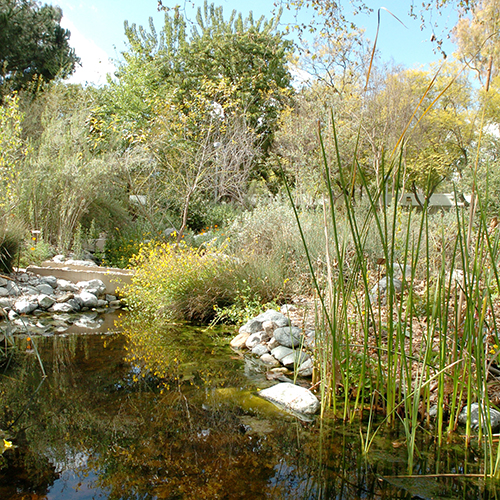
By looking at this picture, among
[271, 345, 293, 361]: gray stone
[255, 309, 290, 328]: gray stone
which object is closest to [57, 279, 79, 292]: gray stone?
[255, 309, 290, 328]: gray stone

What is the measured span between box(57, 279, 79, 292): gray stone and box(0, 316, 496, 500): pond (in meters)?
3.29

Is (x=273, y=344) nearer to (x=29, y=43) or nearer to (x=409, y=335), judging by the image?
(x=409, y=335)

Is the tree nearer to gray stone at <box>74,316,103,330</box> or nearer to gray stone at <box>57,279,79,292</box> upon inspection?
gray stone at <box>57,279,79,292</box>

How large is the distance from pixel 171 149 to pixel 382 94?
8030 mm

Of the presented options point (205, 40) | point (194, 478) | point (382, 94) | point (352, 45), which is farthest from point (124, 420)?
point (205, 40)

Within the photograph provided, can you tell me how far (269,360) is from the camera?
388 cm

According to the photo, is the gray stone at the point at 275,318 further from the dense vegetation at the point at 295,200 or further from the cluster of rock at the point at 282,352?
the dense vegetation at the point at 295,200

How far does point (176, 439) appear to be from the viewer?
2273 millimetres

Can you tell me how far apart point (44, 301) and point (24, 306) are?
1.16ft

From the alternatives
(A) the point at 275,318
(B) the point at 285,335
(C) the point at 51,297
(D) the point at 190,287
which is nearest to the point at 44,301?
(C) the point at 51,297

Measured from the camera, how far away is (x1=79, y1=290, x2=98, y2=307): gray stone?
6273 mm

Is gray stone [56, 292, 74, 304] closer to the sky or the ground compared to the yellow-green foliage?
closer to the ground

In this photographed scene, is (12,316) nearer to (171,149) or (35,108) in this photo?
(171,149)

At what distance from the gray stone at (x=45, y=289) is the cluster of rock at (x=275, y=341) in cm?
320
